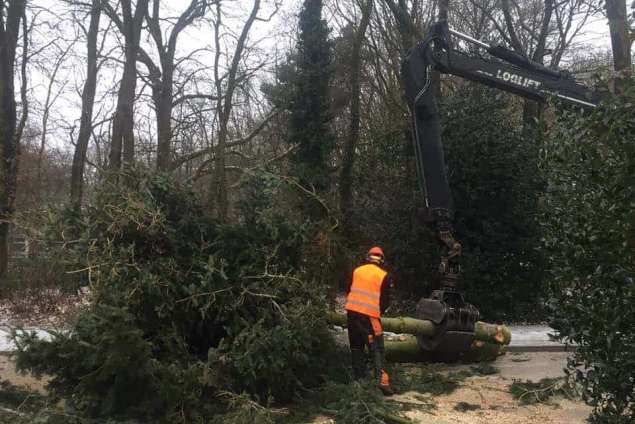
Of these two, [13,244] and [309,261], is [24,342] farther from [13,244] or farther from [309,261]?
[13,244]

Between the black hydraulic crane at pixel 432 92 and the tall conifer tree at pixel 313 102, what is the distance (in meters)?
6.44

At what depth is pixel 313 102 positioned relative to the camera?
1523 centimetres

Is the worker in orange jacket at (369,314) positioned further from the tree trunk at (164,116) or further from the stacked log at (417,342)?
the tree trunk at (164,116)

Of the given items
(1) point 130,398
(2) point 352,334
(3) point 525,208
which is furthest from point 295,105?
(1) point 130,398

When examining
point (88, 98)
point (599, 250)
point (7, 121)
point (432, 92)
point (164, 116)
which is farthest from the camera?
point (88, 98)

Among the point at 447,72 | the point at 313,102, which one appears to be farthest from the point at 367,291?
the point at 313,102

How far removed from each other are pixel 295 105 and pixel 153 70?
6642 mm

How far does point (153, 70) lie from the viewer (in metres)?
19.5

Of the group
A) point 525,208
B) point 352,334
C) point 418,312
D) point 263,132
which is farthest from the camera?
point 263,132

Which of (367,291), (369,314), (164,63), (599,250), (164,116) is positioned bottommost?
(369,314)

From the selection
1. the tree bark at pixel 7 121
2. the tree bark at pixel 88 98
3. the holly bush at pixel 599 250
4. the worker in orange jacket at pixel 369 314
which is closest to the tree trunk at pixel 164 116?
the tree bark at pixel 88 98

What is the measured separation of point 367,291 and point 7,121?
11.0 m

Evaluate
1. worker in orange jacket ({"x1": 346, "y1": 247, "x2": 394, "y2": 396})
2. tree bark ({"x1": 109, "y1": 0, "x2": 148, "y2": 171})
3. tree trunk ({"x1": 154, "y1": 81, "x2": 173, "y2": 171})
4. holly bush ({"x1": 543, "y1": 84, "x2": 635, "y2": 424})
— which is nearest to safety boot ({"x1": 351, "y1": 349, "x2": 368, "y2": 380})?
worker in orange jacket ({"x1": 346, "y1": 247, "x2": 394, "y2": 396})

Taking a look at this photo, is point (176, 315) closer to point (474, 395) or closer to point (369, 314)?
point (369, 314)
